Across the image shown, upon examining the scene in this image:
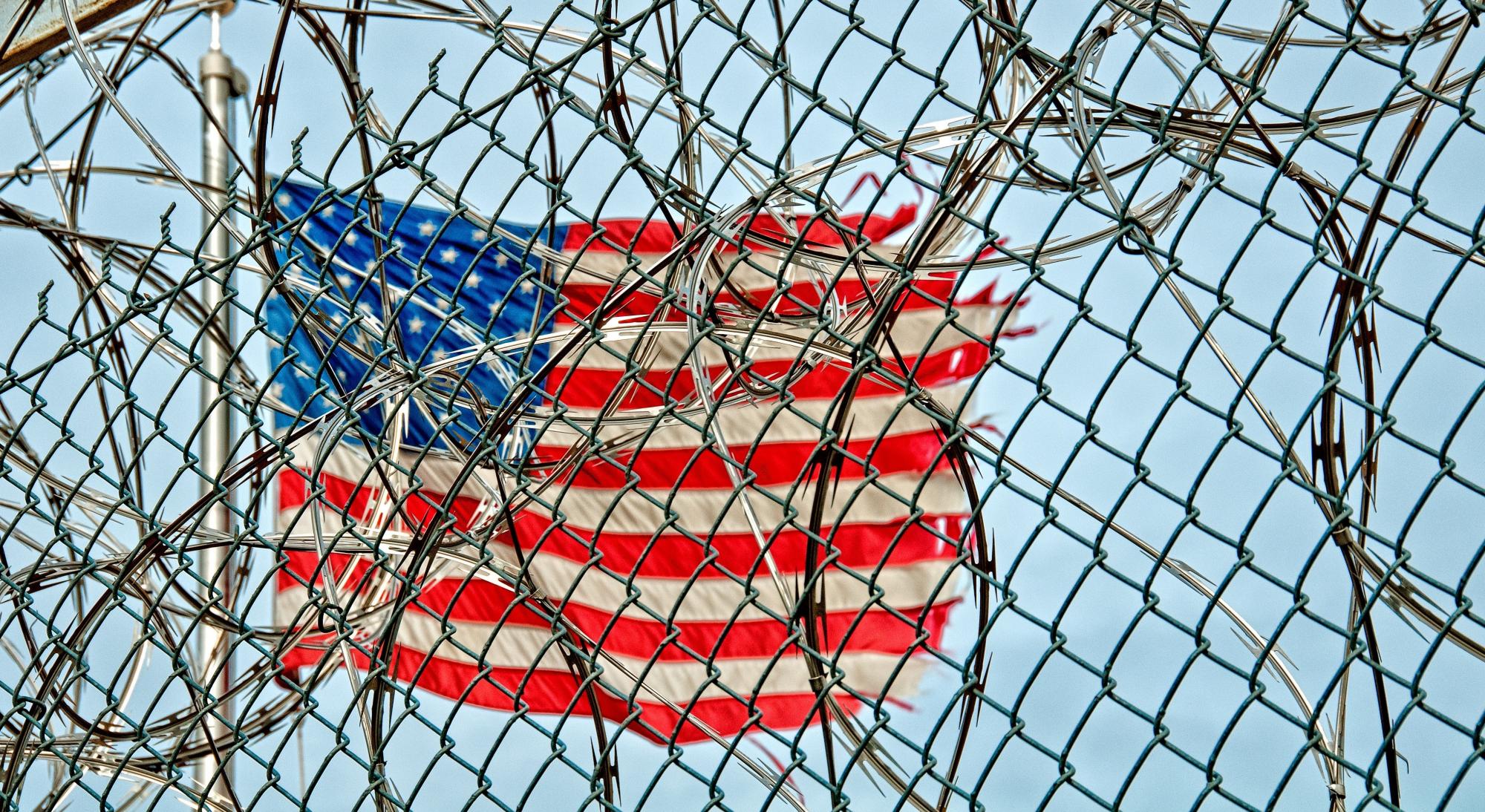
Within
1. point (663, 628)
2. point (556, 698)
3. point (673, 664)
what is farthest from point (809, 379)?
point (556, 698)

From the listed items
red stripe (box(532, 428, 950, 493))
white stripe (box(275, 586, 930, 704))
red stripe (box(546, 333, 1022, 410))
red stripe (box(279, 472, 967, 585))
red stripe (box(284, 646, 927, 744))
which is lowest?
red stripe (box(284, 646, 927, 744))

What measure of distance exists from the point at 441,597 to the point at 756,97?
18.4 ft

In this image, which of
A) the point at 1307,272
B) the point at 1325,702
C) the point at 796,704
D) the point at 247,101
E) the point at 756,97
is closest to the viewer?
the point at 1325,702

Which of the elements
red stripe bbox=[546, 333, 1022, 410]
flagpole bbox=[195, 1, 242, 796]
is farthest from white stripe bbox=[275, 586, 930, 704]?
red stripe bbox=[546, 333, 1022, 410]

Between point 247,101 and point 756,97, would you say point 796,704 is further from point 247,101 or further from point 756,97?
point 756,97

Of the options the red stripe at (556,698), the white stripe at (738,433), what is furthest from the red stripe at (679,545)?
the red stripe at (556,698)

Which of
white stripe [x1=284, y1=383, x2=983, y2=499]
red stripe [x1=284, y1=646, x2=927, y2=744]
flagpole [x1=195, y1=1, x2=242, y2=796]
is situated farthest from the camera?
white stripe [x1=284, y1=383, x2=983, y2=499]

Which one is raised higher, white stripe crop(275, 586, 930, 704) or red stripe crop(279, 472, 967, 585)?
red stripe crop(279, 472, 967, 585)

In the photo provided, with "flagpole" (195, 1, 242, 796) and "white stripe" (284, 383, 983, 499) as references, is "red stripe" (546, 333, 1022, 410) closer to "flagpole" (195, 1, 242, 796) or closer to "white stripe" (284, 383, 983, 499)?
"white stripe" (284, 383, 983, 499)

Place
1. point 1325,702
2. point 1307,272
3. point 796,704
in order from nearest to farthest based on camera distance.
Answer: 1. point 1325,702
2. point 1307,272
3. point 796,704

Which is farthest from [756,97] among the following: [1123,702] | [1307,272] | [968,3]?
[1123,702]

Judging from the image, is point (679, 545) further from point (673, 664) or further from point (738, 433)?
point (738, 433)

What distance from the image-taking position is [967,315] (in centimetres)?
745

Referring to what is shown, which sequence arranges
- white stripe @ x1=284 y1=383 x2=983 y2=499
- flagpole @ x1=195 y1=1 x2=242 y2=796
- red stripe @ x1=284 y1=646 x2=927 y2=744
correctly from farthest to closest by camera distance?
white stripe @ x1=284 y1=383 x2=983 y2=499, red stripe @ x1=284 y1=646 x2=927 y2=744, flagpole @ x1=195 y1=1 x2=242 y2=796
